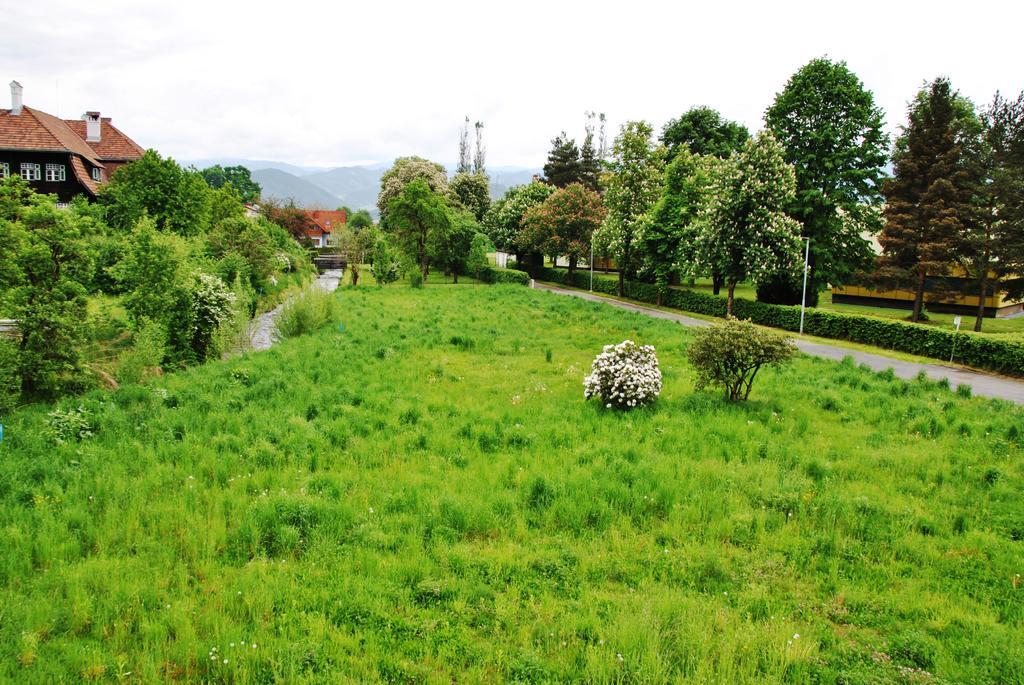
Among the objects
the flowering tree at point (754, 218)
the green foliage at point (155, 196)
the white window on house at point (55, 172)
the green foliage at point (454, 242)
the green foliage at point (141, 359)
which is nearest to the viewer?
the green foliage at point (141, 359)

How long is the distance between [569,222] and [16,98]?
4137 cm

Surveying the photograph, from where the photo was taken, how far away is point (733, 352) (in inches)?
479

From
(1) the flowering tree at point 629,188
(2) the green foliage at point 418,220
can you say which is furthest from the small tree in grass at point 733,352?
(2) the green foliage at point 418,220

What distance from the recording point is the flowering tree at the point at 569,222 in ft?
157

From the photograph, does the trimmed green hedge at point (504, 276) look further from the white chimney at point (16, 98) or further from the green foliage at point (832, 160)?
the white chimney at point (16, 98)

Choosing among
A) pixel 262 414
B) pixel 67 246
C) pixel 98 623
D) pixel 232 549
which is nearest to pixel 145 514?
pixel 232 549

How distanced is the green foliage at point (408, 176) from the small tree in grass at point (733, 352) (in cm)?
5726

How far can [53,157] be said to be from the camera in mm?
41625

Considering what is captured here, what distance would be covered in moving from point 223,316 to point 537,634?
17200 millimetres

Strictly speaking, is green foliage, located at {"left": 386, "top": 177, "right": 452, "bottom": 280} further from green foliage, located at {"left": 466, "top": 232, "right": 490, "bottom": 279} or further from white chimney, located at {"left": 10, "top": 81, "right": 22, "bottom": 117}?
white chimney, located at {"left": 10, "top": 81, "right": 22, "bottom": 117}

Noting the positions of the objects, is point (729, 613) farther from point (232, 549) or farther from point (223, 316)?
point (223, 316)

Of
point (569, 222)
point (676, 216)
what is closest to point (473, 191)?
point (569, 222)

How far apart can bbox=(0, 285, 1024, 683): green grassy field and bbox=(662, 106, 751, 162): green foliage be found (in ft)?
136

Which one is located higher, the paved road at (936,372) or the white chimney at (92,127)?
the white chimney at (92,127)
